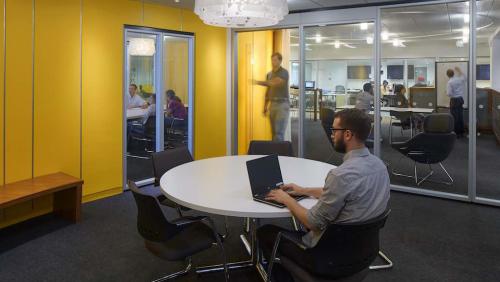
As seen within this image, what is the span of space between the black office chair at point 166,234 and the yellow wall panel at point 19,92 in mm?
2483

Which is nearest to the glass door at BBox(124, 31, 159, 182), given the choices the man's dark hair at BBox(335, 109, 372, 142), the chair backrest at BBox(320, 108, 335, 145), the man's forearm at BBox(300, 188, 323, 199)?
the chair backrest at BBox(320, 108, 335, 145)

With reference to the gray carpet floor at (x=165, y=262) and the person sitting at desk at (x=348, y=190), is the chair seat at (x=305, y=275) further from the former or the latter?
the gray carpet floor at (x=165, y=262)

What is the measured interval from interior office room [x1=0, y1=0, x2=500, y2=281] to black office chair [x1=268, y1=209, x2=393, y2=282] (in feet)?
0.04

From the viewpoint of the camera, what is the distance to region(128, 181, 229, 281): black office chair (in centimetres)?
242

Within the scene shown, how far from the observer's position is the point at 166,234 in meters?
2.47

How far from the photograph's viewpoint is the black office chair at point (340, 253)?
6.46ft

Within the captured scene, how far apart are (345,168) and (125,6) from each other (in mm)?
4571

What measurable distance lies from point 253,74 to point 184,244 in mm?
5056

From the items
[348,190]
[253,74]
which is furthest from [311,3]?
[348,190]

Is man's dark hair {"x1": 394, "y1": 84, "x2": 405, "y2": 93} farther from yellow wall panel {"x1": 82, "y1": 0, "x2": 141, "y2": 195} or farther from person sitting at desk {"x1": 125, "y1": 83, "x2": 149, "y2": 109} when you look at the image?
yellow wall panel {"x1": 82, "y1": 0, "x2": 141, "y2": 195}

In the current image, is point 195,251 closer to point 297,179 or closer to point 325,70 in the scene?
point 297,179

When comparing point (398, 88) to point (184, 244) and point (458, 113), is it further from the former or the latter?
point (184, 244)

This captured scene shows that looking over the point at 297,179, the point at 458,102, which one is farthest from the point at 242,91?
the point at 297,179

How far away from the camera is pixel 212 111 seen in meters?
6.93
